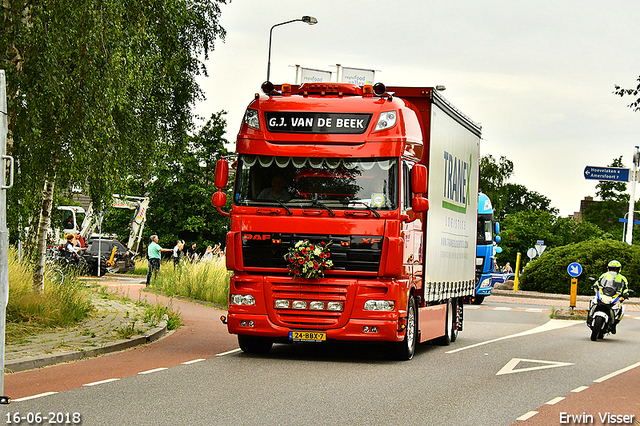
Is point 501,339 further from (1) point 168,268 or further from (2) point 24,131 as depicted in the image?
(1) point 168,268

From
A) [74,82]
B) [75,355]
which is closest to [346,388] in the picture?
[75,355]

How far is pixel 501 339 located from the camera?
60.9 feet

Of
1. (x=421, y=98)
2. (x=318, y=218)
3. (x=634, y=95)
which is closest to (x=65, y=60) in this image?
(x=318, y=218)

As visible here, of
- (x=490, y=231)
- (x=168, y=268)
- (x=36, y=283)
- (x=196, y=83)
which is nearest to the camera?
(x=36, y=283)

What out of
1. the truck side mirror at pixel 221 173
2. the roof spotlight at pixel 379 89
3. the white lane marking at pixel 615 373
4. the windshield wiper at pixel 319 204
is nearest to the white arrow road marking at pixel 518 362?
the white lane marking at pixel 615 373

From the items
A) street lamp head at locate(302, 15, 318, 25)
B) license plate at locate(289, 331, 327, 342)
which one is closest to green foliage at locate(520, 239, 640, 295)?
street lamp head at locate(302, 15, 318, 25)

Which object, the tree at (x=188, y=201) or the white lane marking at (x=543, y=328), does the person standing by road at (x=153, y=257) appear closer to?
the white lane marking at (x=543, y=328)

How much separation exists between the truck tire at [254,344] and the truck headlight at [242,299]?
35.4 inches

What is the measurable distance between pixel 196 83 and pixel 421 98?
9.52 meters

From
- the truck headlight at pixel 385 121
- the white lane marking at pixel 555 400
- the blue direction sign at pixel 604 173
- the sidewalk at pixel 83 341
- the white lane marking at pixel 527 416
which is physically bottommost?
the sidewalk at pixel 83 341

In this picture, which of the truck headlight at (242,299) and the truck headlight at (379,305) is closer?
the truck headlight at (379,305)

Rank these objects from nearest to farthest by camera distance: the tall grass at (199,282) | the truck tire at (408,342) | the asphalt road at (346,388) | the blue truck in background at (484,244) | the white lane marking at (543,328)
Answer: the asphalt road at (346,388)
the truck tire at (408,342)
the white lane marking at (543,328)
the tall grass at (199,282)
the blue truck in background at (484,244)

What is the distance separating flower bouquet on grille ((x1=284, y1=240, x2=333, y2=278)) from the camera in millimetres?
12391

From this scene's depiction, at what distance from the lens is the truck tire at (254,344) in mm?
13766
